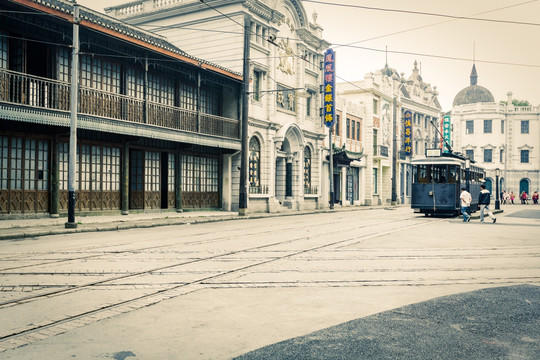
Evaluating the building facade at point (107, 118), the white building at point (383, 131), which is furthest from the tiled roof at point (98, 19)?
the white building at point (383, 131)

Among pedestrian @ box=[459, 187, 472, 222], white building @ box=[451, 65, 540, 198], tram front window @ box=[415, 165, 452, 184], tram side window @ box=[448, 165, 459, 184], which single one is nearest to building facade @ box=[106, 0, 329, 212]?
tram front window @ box=[415, 165, 452, 184]

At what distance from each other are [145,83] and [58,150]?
4.77m

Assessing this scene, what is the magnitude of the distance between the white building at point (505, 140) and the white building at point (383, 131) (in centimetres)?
1274

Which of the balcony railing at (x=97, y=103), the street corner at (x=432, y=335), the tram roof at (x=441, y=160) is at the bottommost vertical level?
the street corner at (x=432, y=335)

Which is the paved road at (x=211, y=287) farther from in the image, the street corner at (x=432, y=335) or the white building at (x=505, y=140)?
the white building at (x=505, y=140)

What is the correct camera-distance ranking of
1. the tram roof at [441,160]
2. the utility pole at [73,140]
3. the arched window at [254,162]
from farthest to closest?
the arched window at [254,162], the tram roof at [441,160], the utility pole at [73,140]

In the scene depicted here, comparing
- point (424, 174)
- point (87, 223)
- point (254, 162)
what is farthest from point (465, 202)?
point (87, 223)

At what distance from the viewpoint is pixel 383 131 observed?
51719mm

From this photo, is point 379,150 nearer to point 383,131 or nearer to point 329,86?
point 383,131

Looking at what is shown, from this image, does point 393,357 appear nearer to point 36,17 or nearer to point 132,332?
point 132,332

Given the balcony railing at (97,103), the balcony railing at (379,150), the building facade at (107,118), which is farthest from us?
the balcony railing at (379,150)

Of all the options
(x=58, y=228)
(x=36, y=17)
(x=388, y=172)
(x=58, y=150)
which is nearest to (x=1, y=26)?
(x=36, y=17)

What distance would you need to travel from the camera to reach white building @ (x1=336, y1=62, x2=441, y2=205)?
1887 inches

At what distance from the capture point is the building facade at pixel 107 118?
56.1 feet
